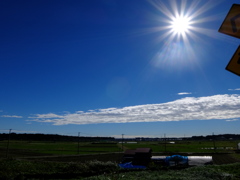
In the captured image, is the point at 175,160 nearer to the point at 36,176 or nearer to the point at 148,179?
the point at 148,179

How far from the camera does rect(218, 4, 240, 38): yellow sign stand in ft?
9.91

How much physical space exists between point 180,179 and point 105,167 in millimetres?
11879

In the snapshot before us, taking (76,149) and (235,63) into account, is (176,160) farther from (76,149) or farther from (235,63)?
(76,149)

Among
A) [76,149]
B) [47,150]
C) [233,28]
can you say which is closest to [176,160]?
[233,28]

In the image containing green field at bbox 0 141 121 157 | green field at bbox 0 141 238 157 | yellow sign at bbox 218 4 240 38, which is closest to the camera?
yellow sign at bbox 218 4 240 38

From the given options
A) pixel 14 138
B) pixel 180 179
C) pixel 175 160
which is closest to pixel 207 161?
pixel 175 160

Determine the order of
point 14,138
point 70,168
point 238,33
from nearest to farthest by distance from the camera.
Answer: point 238,33 → point 70,168 → point 14,138

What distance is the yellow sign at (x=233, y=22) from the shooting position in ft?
9.91

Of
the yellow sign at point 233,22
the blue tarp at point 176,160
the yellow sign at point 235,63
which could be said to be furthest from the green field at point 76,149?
the yellow sign at point 233,22

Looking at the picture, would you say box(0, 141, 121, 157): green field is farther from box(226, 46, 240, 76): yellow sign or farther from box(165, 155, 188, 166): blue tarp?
box(226, 46, 240, 76): yellow sign

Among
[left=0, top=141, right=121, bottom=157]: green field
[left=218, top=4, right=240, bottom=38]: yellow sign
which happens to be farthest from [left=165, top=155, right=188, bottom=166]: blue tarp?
[left=0, top=141, right=121, bottom=157]: green field

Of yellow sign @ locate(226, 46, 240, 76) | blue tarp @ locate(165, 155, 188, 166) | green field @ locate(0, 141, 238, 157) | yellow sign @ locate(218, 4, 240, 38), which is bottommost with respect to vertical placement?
green field @ locate(0, 141, 238, 157)

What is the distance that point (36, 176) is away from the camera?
18250 mm

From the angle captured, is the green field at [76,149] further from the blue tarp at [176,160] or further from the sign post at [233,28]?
the sign post at [233,28]
